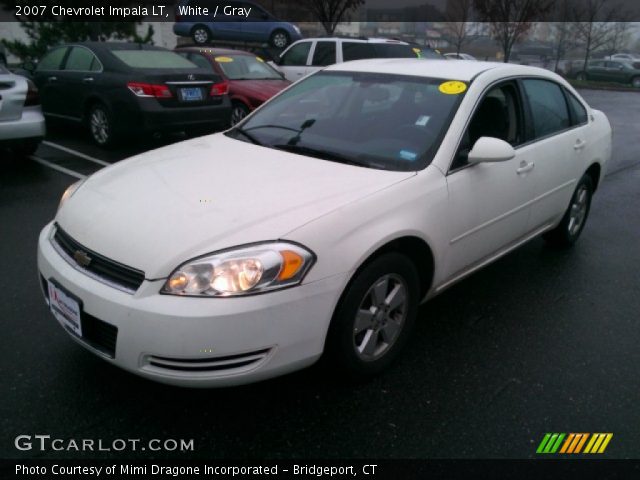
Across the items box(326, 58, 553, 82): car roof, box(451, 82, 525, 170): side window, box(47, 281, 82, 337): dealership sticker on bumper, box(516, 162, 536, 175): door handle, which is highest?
box(326, 58, 553, 82): car roof

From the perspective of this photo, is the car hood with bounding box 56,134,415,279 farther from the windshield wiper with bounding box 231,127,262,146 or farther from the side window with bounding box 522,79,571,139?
the side window with bounding box 522,79,571,139

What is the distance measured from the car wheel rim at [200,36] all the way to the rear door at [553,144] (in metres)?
16.5

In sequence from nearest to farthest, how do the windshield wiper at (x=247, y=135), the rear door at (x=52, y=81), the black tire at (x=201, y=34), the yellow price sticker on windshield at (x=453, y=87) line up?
the yellow price sticker on windshield at (x=453, y=87) < the windshield wiper at (x=247, y=135) < the rear door at (x=52, y=81) < the black tire at (x=201, y=34)

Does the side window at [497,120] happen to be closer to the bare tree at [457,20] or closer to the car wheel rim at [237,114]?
the car wheel rim at [237,114]

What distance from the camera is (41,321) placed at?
3232mm

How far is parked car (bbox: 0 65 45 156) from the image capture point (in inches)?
235

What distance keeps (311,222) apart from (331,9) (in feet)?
67.9

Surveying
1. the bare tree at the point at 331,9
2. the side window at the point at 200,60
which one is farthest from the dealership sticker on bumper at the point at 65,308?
the bare tree at the point at 331,9

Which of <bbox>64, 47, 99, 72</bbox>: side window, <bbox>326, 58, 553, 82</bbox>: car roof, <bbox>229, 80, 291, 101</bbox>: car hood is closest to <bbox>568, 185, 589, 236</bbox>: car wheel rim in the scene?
<bbox>326, 58, 553, 82</bbox>: car roof

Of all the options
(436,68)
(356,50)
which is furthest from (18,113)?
(356,50)

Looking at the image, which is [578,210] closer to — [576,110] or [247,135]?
[576,110]

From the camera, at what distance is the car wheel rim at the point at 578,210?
459cm

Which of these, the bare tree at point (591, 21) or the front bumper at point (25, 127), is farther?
the bare tree at point (591, 21)

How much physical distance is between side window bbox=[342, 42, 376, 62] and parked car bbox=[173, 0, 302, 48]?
881 centimetres
